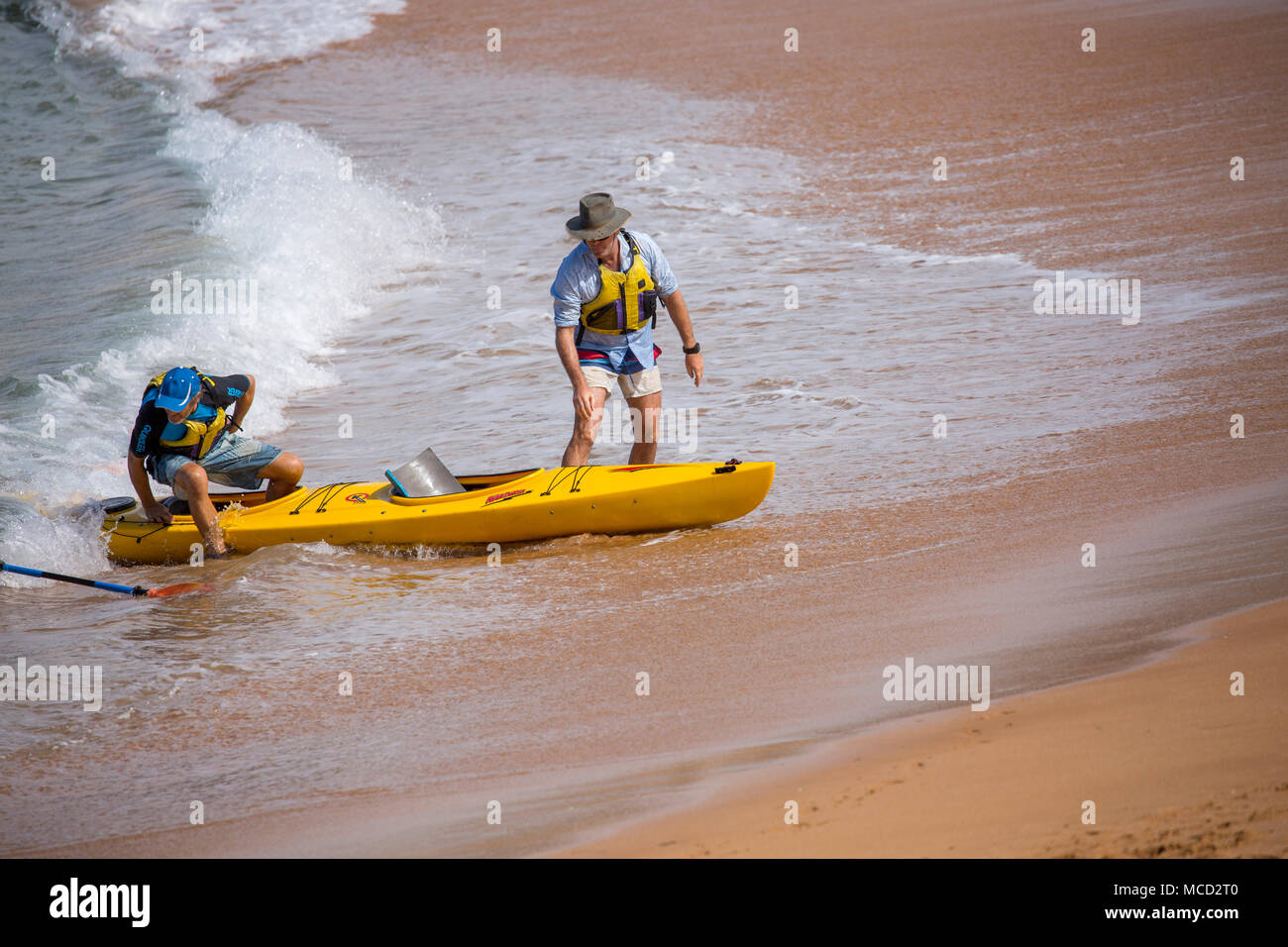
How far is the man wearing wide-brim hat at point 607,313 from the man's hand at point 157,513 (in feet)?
7.32

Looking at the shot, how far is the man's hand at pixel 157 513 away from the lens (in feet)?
21.6

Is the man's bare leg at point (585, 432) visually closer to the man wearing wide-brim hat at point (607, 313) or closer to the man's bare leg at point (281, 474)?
the man wearing wide-brim hat at point (607, 313)

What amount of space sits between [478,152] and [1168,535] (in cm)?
1257

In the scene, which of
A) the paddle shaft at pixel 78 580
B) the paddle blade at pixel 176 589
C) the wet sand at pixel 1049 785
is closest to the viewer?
the wet sand at pixel 1049 785

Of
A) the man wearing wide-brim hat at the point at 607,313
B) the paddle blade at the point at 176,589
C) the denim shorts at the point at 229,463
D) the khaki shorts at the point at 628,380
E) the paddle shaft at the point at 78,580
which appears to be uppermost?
the man wearing wide-brim hat at the point at 607,313

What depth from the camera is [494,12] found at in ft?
71.9

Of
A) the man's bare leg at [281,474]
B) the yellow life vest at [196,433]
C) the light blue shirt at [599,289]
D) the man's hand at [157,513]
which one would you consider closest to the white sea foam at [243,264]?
the man's hand at [157,513]

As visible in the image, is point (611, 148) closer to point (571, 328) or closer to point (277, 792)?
point (571, 328)

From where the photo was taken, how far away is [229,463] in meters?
6.50

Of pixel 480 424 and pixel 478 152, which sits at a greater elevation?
pixel 478 152

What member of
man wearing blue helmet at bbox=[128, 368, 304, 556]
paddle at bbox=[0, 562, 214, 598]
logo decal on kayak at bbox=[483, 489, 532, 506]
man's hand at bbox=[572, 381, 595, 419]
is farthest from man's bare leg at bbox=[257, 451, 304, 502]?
man's hand at bbox=[572, 381, 595, 419]

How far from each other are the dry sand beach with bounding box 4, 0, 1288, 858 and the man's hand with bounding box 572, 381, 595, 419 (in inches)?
27.4

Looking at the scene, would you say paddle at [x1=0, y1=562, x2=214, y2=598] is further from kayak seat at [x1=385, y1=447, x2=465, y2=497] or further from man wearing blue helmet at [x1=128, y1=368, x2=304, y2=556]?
kayak seat at [x1=385, y1=447, x2=465, y2=497]
